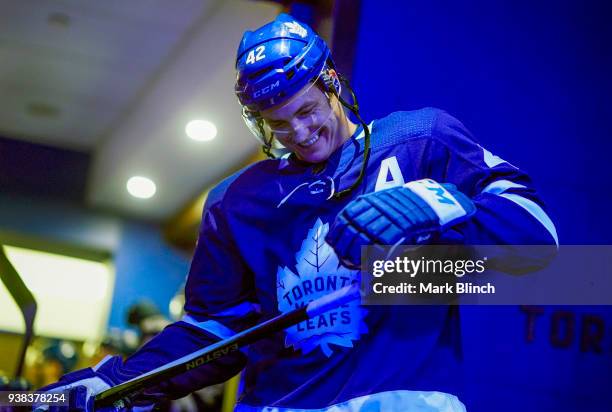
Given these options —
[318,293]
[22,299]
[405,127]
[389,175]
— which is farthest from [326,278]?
[22,299]

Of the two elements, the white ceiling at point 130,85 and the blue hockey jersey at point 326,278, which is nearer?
the blue hockey jersey at point 326,278

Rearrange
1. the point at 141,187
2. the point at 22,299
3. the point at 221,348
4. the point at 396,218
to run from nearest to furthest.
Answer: the point at 396,218 < the point at 221,348 < the point at 22,299 < the point at 141,187

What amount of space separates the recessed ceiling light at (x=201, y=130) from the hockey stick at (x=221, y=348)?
4.06m

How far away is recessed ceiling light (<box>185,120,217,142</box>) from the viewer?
5676 millimetres

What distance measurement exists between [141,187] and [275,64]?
5.43 m

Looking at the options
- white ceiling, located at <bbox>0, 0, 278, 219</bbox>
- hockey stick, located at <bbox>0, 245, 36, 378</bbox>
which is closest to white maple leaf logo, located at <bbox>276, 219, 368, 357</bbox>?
hockey stick, located at <bbox>0, 245, 36, 378</bbox>

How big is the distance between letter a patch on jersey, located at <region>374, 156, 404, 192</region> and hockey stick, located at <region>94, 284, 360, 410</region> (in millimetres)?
242

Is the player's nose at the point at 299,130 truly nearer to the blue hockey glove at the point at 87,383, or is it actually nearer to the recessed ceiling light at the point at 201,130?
the blue hockey glove at the point at 87,383

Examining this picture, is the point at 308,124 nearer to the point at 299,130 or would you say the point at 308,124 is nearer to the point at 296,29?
the point at 299,130

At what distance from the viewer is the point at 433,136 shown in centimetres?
168

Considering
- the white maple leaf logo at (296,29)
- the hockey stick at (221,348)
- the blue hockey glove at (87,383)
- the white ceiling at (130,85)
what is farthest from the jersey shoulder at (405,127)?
the white ceiling at (130,85)

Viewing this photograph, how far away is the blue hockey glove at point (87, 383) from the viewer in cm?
166

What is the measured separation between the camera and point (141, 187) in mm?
7008

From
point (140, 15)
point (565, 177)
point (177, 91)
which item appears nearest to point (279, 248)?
point (565, 177)
